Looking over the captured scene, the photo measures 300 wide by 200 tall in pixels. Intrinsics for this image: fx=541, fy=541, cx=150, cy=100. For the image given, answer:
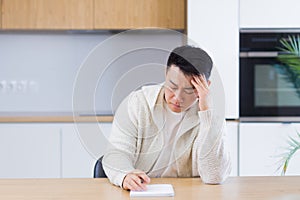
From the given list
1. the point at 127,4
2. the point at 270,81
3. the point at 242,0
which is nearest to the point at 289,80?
the point at 270,81

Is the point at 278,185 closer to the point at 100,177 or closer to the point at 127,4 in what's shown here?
the point at 100,177

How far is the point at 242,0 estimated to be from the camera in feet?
11.0

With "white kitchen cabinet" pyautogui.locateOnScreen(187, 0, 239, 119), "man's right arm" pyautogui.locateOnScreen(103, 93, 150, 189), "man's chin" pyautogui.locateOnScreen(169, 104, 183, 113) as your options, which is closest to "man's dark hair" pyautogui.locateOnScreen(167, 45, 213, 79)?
"man's chin" pyautogui.locateOnScreen(169, 104, 183, 113)

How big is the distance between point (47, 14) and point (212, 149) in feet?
6.85

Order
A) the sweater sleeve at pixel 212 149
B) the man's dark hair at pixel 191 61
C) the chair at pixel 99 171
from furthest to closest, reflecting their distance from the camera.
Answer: the chair at pixel 99 171, the sweater sleeve at pixel 212 149, the man's dark hair at pixel 191 61

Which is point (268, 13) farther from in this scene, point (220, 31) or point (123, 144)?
point (123, 144)

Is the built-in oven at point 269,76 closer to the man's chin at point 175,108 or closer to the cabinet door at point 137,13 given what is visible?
the cabinet door at point 137,13

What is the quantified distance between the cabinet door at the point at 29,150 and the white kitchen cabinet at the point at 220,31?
109 cm

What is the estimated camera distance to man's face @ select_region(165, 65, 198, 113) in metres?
1.63

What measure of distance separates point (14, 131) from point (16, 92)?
1.99 ft

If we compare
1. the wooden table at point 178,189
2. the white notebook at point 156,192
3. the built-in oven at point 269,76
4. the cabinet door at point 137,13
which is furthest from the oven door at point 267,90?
the white notebook at point 156,192

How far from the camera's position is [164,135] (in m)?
1.81

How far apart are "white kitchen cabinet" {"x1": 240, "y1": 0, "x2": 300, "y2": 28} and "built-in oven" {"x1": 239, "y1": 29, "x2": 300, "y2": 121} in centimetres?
5

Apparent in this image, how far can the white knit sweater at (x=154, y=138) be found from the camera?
1805 mm
